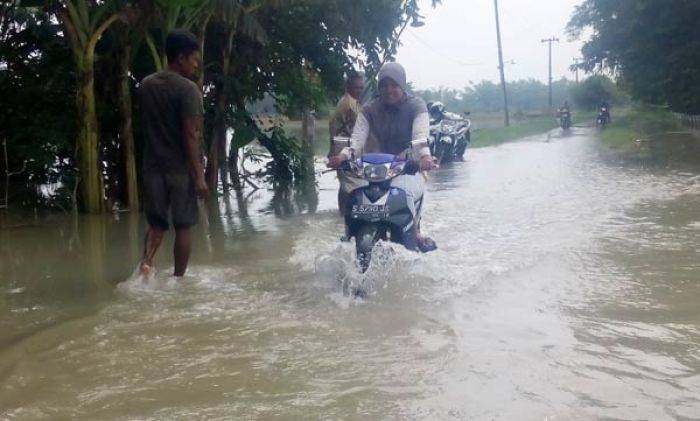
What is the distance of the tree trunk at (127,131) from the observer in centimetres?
1109

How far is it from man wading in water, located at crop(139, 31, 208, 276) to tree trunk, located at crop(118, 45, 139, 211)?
5.12 meters

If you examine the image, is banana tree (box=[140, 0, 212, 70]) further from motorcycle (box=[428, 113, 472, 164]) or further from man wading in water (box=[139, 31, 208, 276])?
motorcycle (box=[428, 113, 472, 164])

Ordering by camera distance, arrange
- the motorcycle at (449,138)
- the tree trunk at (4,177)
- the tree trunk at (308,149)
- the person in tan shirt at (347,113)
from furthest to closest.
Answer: the motorcycle at (449,138), the tree trunk at (308,149), the tree trunk at (4,177), the person in tan shirt at (347,113)

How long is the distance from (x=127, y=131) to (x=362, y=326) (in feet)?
23.6

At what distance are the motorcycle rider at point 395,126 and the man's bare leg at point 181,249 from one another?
1336 mm

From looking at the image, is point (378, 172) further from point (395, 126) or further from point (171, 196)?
point (171, 196)

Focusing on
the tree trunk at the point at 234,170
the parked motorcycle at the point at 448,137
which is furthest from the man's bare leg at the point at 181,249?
the parked motorcycle at the point at 448,137

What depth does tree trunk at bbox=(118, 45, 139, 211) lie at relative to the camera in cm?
1109

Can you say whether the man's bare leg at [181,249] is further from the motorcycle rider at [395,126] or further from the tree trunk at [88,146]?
the tree trunk at [88,146]

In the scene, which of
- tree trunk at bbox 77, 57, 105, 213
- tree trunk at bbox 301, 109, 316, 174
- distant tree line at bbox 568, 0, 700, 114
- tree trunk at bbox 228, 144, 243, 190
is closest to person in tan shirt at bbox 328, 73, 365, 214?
tree trunk at bbox 77, 57, 105, 213

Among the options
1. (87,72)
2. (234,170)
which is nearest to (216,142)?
(234,170)

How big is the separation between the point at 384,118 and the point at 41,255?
400cm

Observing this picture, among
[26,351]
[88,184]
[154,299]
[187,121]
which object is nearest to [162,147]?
[187,121]

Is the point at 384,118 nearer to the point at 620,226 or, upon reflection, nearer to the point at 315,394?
the point at 315,394
